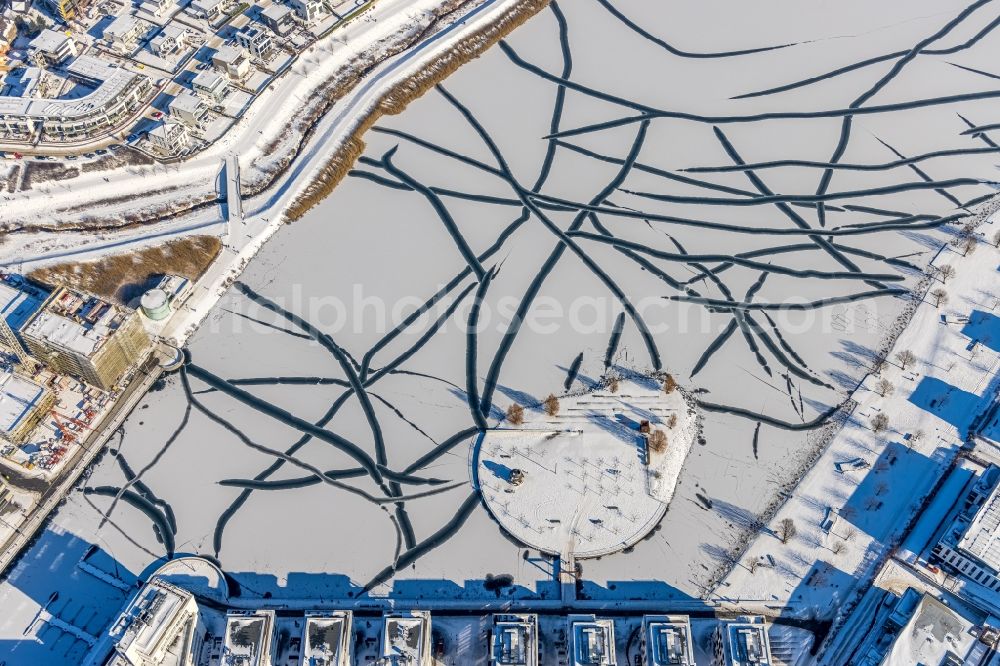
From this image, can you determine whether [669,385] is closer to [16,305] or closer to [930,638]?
[930,638]

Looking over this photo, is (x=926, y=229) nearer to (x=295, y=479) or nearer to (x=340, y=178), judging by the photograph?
(x=340, y=178)

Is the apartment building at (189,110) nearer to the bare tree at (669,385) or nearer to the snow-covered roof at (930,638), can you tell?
the bare tree at (669,385)

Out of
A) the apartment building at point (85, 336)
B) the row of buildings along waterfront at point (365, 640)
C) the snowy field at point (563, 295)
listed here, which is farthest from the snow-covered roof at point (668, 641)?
the apartment building at point (85, 336)

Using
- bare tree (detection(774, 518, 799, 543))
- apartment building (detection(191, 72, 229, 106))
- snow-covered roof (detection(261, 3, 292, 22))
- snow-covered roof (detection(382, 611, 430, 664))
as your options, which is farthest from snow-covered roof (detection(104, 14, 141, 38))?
bare tree (detection(774, 518, 799, 543))

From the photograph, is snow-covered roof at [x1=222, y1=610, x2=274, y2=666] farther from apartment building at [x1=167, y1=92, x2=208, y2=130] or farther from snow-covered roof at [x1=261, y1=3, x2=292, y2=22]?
snow-covered roof at [x1=261, y1=3, x2=292, y2=22]

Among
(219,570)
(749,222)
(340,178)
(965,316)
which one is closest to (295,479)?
(219,570)

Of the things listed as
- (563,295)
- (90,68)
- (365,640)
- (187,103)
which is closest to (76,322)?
(187,103)

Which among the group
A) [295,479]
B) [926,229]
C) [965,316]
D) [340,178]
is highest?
[926,229]
